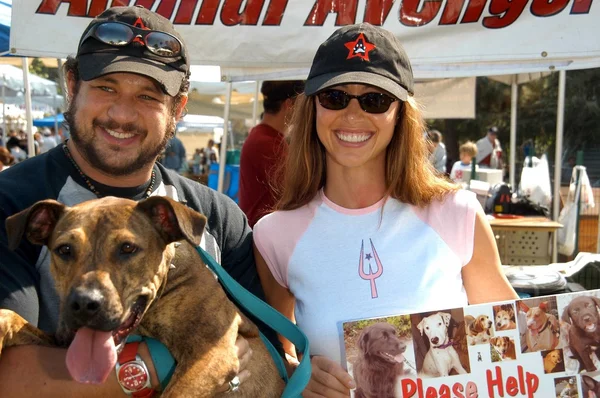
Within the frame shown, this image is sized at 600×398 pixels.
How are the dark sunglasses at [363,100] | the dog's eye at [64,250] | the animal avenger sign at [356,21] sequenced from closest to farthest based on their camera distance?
the dog's eye at [64,250] → the dark sunglasses at [363,100] → the animal avenger sign at [356,21]

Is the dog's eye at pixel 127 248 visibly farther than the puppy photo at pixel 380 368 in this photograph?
No

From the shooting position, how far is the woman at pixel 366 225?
254 cm

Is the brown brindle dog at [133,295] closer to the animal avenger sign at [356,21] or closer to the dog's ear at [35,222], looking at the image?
the dog's ear at [35,222]

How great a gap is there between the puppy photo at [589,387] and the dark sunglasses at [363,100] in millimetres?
1373

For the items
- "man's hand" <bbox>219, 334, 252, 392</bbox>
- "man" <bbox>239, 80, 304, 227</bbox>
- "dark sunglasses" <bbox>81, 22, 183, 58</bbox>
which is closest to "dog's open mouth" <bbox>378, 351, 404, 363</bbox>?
"man's hand" <bbox>219, 334, 252, 392</bbox>

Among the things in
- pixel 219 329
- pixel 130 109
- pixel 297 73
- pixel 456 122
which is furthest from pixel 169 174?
pixel 456 122

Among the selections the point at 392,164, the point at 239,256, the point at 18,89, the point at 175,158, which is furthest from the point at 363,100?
the point at 175,158

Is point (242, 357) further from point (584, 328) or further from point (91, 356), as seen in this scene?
point (584, 328)

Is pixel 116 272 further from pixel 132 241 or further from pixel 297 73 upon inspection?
pixel 297 73

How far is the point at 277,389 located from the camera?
8.36 feet

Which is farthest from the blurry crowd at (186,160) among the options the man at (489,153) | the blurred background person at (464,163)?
the man at (489,153)

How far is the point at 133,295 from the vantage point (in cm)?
221

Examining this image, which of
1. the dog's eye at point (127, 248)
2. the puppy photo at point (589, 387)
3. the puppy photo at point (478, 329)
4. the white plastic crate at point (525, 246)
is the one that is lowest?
the white plastic crate at point (525, 246)

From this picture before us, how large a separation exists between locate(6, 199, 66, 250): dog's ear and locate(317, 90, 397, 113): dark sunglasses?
3.91 feet
